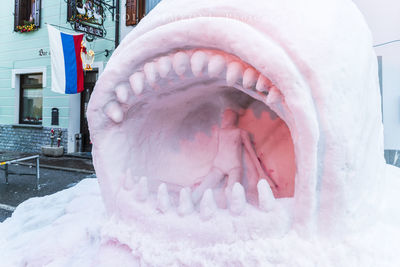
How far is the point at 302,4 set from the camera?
0.67 meters

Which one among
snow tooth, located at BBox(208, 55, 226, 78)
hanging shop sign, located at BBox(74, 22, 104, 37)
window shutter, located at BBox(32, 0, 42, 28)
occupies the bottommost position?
snow tooth, located at BBox(208, 55, 226, 78)

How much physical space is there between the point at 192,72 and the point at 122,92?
237 millimetres

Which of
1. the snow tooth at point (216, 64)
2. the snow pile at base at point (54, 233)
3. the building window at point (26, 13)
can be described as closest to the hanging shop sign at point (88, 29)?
the building window at point (26, 13)

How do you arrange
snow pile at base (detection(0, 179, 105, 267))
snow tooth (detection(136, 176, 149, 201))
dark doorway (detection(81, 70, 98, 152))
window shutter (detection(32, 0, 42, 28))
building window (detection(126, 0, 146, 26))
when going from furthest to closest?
window shutter (detection(32, 0, 42, 28)), dark doorway (detection(81, 70, 98, 152)), building window (detection(126, 0, 146, 26)), snow pile at base (detection(0, 179, 105, 267)), snow tooth (detection(136, 176, 149, 201))

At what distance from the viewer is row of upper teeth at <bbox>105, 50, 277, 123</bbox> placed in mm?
679

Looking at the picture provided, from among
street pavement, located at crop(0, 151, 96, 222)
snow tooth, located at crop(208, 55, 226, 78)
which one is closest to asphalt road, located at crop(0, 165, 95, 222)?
street pavement, located at crop(0, 151, 96, 222)

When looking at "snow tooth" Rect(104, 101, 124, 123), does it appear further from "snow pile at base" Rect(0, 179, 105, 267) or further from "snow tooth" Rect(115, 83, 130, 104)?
"snow pile at base" Rect(0, 179, 105, 267)

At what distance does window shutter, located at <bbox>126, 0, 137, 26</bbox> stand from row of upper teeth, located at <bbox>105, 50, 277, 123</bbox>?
5.31 metres

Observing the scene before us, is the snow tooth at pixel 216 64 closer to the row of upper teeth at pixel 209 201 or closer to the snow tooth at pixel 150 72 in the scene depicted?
the snow tooth at pixel 150 72

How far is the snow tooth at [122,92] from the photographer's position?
0.83 m

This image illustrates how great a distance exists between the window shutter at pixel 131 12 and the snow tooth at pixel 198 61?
5442 millimetres

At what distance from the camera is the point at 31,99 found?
722 centimetres

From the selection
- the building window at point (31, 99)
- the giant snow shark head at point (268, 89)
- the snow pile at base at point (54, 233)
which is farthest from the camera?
the building window at point (31, 99)

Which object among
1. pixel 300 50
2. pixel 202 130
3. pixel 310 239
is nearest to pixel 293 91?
pixel 300 50
